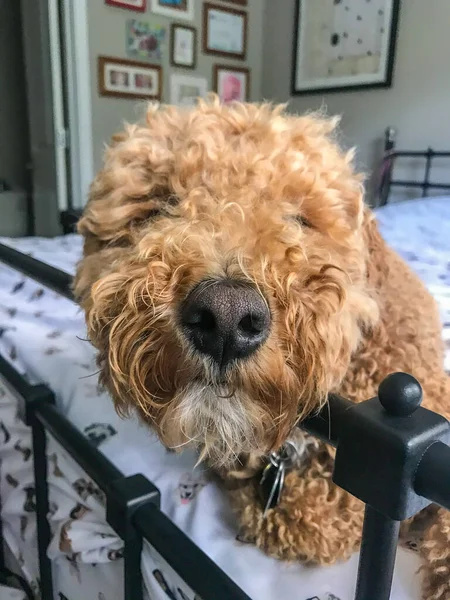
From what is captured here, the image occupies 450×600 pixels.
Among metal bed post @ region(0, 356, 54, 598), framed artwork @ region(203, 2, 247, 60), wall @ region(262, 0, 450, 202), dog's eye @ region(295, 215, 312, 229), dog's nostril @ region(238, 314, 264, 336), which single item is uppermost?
framed artwork @ region(203, 2, 247, 60)

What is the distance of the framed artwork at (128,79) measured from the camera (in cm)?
400

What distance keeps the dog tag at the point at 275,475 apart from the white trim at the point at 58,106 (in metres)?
3.35

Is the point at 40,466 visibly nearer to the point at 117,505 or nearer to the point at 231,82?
the point at 117,505

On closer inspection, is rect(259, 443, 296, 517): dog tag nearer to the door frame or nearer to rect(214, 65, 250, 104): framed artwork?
the door frame

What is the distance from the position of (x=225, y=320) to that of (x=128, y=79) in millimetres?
3951

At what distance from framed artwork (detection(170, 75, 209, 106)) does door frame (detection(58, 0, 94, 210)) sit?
71 cm

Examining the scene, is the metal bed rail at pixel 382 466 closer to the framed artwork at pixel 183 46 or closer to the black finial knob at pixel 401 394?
the black finial knob at pixel 401 394

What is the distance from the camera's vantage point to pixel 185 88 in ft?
14.6

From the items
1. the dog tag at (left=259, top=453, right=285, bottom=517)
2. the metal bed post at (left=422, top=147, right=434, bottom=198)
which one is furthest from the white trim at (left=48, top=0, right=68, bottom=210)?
the dog tag at (left=259, top=453, right=285, bottom=517)

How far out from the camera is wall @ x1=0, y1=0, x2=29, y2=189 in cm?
416

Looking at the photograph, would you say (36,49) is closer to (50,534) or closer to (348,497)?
(50,534)

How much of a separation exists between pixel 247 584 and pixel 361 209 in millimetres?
667

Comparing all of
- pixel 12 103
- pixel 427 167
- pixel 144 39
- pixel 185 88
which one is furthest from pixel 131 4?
pixel 427 167

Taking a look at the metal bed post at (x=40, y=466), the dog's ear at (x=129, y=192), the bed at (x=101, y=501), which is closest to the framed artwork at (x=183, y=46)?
the bed at (x=101, y=501)
